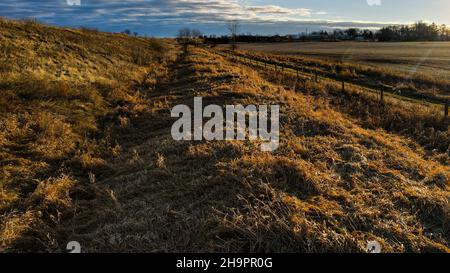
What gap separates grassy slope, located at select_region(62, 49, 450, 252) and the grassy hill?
26 millimetres

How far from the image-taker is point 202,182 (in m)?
7.49

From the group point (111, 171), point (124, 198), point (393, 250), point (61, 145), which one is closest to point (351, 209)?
point (393, 250)

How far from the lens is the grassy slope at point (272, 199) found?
554cm

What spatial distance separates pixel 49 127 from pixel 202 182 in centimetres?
682

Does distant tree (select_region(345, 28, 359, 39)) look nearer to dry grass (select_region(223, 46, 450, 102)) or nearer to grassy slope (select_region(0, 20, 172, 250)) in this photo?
dry grass (select_region(223, 46, 450, 102))

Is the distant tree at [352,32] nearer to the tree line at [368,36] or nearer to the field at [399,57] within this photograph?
the tree line at [368,36]

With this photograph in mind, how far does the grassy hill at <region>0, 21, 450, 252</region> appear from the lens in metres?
5.69

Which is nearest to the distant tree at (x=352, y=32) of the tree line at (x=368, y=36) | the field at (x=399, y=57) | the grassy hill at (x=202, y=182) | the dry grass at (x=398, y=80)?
the tree line at (x=368, y=36)

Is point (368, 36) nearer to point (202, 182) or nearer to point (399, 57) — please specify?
point (399, 57)

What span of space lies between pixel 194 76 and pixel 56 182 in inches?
700

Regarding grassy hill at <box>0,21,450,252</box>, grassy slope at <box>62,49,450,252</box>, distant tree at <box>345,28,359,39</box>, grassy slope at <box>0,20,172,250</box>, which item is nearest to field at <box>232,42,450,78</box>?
grassy hill at <box>0,21,450,252</box>

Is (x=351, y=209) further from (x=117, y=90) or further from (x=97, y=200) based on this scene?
(x=117, y=90)

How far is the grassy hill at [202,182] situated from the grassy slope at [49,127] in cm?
4

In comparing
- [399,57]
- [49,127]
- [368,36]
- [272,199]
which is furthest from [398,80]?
[368,36]
